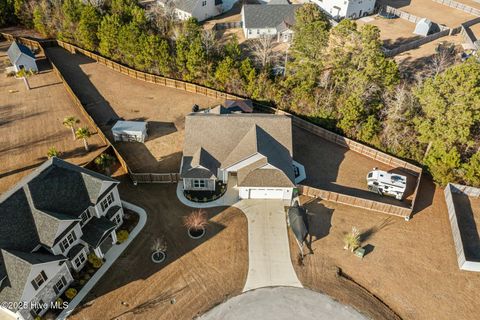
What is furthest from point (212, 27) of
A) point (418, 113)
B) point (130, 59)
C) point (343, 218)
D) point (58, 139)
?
point (343, 218)

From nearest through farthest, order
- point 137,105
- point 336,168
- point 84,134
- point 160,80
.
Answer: point 84,134
point 336,168
point 137,105
point 160,80

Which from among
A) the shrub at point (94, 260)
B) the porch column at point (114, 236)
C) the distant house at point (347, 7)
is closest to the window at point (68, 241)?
the shrub at point (94, 260)

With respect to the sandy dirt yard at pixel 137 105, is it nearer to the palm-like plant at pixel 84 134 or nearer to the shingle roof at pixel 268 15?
the palm-like plant at pixel 84 134

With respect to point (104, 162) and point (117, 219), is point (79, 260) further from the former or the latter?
point (104, 162)

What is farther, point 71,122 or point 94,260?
point 71,122

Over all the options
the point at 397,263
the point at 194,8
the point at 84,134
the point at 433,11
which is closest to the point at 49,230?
the point at 84,134

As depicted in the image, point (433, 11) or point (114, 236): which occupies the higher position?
point (433, 11)
